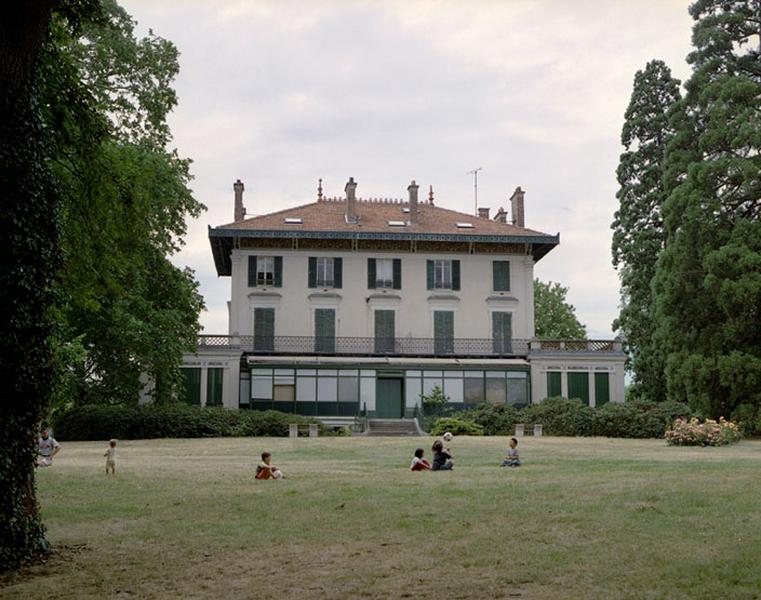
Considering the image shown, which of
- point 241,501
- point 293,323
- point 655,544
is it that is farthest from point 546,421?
point 655,544

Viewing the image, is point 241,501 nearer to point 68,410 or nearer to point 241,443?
point 241,443

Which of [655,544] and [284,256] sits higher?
[284,256]

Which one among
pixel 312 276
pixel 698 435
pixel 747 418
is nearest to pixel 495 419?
pixel 747 418

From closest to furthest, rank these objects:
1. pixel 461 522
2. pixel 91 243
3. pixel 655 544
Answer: pixel 655 544 → pixel 461 522 → pixel 91 243

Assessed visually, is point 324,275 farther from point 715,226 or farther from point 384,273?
point 715,226

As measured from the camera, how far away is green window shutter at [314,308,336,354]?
43.7 meters

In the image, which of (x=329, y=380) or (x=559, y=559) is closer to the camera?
(x=559, y=559)

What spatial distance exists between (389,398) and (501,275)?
8715 mm

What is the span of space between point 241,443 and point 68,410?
7.81 m

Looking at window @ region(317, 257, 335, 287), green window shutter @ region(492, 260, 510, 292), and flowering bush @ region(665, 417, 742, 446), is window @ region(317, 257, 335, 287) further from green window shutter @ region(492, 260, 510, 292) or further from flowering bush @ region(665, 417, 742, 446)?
flowering bush @ region(665, 417, 742, 446)

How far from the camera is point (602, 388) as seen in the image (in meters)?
41.9

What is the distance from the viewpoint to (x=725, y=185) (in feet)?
115

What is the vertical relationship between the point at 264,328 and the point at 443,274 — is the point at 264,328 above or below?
below

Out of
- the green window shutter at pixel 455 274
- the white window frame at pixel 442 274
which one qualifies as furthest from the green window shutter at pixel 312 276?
the green window shutter at pixel 455 274
